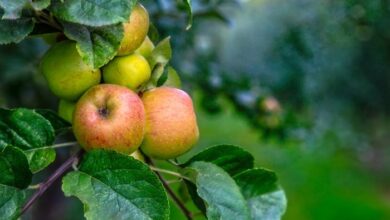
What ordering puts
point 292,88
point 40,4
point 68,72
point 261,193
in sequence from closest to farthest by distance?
point 40,4 → point 68,72 → point 261,193 → point 292,88

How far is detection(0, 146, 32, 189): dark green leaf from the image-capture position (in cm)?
70

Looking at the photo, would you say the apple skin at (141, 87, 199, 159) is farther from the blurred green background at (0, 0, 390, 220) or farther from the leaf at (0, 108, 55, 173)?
the blurred green background at (0, 0, 390, 220)

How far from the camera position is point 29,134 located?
0.77 m

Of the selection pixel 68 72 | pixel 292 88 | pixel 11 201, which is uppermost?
pixel 68 72

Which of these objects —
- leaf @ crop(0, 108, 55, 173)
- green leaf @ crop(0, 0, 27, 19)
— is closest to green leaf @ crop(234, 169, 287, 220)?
leaf @ crop(0, 108, 55, 173)

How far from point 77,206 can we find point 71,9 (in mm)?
3085

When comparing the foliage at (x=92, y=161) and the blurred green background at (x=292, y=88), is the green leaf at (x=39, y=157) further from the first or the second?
the blurred green background at (x=292, y=88)

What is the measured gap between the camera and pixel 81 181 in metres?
0.71

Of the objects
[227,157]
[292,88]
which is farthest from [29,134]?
[292,88]

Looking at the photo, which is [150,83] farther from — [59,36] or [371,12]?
[371,12]

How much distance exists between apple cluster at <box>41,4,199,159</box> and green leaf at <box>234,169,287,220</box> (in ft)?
0.29

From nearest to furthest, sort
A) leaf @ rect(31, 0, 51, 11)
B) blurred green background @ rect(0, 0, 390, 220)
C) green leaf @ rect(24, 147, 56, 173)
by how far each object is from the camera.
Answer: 1. leaf @ rect(31, 0, 51, 11)
2. green leaf @ rect(24, 147, 56, 173)
3. blurred green background @ rect(0, 0, 390, 220)

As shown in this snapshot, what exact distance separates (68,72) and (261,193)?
0.28m

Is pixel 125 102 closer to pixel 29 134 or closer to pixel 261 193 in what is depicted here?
pixel 29 134
